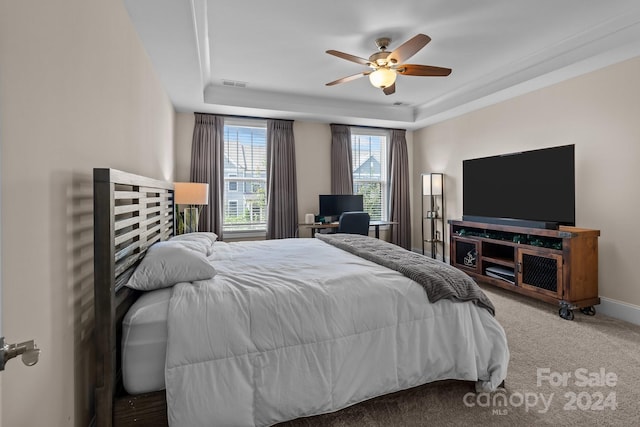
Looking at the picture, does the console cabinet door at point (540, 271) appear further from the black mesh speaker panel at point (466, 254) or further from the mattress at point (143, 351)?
the mattress at point (143, 351)

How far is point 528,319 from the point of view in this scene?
9.75 feet

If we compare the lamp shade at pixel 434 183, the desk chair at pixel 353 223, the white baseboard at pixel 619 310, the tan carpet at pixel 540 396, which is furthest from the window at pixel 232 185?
the white baseboard at pixel 619 310

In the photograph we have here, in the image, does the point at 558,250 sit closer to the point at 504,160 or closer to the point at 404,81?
the point at 504,160

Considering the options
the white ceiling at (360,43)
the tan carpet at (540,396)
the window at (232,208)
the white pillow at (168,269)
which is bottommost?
the tan carpet at (540,396)

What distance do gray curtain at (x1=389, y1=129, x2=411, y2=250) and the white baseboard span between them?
2.95 m

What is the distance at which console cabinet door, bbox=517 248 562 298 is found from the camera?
3070 mm

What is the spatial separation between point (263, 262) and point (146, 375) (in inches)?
39.3

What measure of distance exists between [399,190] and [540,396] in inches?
167

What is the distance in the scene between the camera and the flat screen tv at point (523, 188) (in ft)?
10.6

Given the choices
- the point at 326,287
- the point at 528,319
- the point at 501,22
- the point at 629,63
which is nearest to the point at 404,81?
the point at 501,22

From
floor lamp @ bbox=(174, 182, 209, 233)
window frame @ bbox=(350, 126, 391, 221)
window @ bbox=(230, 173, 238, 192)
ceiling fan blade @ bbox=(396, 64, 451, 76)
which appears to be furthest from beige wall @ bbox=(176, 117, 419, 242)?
ceiling fan blade @ bbox=(396, 64, 451, 76)

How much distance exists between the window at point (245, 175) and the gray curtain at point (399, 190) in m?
2.32

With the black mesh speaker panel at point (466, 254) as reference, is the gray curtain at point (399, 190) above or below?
above

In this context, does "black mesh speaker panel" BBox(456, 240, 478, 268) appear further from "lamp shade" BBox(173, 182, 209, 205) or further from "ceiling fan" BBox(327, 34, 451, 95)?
"lamp shade" BBox(173, 182, 209, 205)
